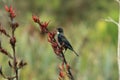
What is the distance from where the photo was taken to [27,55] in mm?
6016

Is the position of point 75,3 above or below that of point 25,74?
below

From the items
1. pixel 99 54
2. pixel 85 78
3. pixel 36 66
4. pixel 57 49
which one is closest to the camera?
pixel 57 49

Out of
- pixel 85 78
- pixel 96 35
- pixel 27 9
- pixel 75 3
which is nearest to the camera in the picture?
pixel 85 78

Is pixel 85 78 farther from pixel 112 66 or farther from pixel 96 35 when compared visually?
pixel 96 35

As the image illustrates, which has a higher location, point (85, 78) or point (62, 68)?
point (62, 68)

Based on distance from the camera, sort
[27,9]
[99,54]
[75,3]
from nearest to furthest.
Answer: [99,54] → [27,9] → [75,3]

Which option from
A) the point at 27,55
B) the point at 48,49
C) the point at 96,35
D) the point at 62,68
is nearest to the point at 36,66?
the point at 27,55

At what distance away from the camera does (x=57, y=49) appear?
9.09 ft

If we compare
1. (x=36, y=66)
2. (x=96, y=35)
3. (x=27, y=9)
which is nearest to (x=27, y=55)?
(x=36, y=66)

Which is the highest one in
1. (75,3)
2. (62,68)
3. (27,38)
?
(62,68)

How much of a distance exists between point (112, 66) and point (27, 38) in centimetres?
125

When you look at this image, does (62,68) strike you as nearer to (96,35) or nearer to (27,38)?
(27,38)

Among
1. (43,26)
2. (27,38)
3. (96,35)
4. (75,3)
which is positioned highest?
(43,26)

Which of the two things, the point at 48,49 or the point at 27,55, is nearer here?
the point at 27,55
